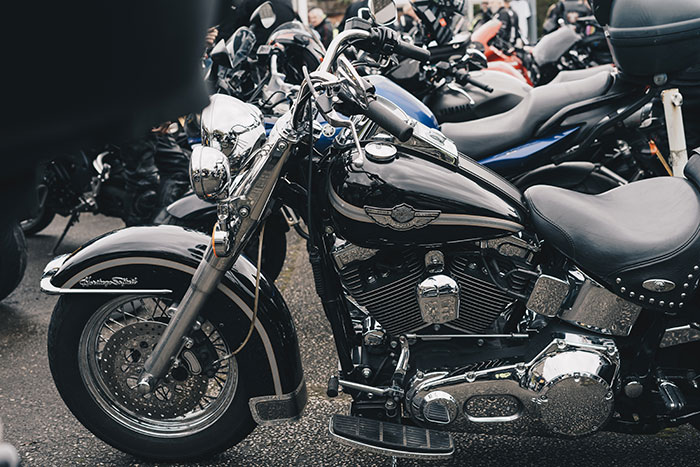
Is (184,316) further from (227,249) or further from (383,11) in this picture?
(383,11)

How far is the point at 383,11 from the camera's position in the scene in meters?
2.08

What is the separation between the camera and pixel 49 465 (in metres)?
2.44

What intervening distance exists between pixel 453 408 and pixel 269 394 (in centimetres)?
55

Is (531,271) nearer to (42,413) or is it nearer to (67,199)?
(42,413)

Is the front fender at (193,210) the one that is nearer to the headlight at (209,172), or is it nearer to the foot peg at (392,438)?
the headlight at (209,172)

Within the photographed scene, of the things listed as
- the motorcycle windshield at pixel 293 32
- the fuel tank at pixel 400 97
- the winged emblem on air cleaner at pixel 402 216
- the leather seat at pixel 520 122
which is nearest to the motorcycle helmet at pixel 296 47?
the motorcycle windshield at pixel 293 32

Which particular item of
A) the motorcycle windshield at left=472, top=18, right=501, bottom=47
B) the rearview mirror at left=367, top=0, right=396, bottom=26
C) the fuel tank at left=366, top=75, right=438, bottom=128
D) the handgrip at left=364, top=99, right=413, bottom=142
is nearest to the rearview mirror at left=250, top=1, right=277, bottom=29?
the fuel tank at left=366, top=75, right=438, bottom=128

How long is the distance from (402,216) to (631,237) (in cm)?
59

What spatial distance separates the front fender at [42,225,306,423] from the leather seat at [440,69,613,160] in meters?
1.44

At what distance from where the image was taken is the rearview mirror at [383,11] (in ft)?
6.78

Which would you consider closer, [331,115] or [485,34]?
[331,115]

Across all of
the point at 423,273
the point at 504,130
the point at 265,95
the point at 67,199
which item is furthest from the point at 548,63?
the point at 423,273

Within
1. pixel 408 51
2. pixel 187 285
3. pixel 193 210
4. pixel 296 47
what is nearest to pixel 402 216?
pixel 408 51

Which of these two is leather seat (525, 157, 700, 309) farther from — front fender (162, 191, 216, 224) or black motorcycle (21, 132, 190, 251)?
black motorcycle (21, 132, 190, 251)
